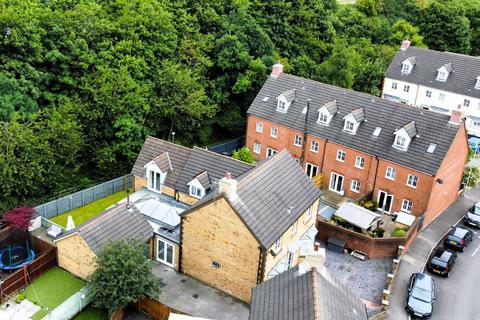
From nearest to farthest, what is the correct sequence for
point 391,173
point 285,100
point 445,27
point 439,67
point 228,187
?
point 228,187 → point 391,173 → point 285,100 → point 439,67 → point 445,27

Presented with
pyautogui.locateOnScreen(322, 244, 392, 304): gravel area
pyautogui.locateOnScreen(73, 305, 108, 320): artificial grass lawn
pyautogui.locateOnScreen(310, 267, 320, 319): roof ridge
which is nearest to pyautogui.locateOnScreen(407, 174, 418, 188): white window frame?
pyautogui.locateOnScreen(322, 244, 392, 304): gravel area

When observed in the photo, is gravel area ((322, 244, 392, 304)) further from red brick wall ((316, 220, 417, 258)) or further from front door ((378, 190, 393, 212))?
front door ((378, 190, 393, 212))

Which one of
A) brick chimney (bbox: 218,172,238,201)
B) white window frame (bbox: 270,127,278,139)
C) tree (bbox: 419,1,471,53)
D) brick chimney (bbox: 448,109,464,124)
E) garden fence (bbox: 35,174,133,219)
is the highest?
tree (bbox: 419,1,471,53)

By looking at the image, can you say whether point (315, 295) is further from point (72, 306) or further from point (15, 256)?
point (15, 256)

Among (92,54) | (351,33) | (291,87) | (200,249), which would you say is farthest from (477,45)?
(200,249)

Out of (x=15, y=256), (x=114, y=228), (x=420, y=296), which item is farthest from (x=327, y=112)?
(x=15, y=256)

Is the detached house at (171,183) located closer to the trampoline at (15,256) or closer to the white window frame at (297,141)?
the trampoline at (15,256)

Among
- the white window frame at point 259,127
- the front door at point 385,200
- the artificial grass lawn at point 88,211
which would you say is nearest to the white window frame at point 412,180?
the front door at point 385,200
